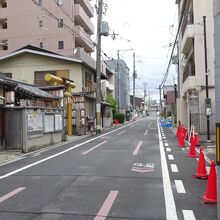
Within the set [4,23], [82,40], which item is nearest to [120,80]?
[82,40]

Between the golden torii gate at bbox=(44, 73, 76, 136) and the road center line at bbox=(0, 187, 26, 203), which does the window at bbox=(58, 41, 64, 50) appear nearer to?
the golden torii gate at bbox=(44, 73, 76, 136)

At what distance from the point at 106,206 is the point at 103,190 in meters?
1.32

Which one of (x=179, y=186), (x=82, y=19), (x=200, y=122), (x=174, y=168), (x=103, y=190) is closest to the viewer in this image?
(x=103, y=190)

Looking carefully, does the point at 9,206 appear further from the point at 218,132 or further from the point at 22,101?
the point at 22,101

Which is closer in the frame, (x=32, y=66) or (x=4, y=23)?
(x=32, y=66)

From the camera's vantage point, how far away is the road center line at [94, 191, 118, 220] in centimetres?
589

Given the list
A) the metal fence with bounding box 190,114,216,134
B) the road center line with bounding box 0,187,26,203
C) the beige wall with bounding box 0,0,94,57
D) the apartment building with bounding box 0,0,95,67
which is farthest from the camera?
the beige wall with bounding box 0,0,94,57

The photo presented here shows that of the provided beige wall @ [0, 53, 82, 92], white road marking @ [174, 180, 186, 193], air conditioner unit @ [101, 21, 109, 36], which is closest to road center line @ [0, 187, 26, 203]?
white road marking @ [174, 180, 186, 193]

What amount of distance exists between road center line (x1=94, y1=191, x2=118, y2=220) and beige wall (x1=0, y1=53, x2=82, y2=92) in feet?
86.7

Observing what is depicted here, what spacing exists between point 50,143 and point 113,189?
12269 millimetres

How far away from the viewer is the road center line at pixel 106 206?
5887 mm

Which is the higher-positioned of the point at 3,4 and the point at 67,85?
the point at 3,4

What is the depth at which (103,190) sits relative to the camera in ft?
25.6

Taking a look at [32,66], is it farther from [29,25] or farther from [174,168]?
[174,168]
